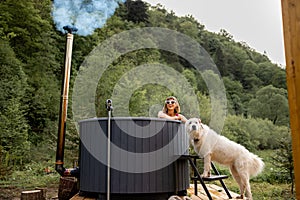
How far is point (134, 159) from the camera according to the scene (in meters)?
3.26

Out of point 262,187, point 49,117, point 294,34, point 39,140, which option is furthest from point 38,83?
point 294,34

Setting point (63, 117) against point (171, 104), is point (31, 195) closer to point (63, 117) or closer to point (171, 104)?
point (63, 117)

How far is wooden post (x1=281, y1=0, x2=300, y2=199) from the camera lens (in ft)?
3.66

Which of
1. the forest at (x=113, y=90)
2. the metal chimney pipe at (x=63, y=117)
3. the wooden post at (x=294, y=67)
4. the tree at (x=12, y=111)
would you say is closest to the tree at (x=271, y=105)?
the forest at (x=113, y=90)

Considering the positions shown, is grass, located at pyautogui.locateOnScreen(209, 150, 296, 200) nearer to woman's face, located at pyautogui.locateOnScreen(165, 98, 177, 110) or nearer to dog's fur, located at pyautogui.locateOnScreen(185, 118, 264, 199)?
dog's fur, located at pyautogui.locateOnScreen(185, 118, 264, 199)

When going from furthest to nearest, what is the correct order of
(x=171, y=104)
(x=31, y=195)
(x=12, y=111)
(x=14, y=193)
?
(x=12, y=111), (x=14, y=193), (x=31, y=195), (x=171, y=104)

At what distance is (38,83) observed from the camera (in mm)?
10922

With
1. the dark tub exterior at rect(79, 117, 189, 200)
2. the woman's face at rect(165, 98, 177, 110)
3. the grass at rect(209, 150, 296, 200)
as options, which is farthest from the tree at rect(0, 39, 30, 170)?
the grass at rect(209, 150, 296, 200)

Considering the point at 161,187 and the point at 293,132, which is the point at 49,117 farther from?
the point at 293,132

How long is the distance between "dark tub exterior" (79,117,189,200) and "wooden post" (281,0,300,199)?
224 centimetres

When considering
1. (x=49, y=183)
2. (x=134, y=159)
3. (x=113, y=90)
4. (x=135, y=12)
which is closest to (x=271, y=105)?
(x=113, y=90)

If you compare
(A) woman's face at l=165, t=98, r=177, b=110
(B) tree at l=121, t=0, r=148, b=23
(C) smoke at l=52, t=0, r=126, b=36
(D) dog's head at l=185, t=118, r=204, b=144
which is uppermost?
(B) tree at l=121, t=0, r=148, b=23

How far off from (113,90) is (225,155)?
6827mm

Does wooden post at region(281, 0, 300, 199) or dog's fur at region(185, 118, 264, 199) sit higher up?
wooden post at region(281, 0, 300, 199)
